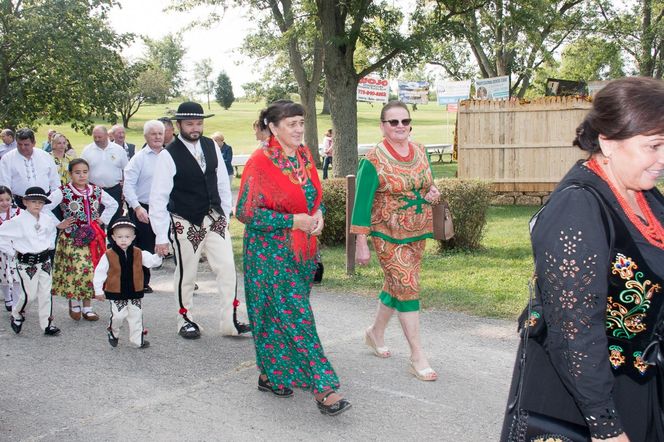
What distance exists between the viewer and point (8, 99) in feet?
50.9

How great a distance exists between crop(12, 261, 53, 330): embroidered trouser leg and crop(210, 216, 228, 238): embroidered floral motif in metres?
1.89

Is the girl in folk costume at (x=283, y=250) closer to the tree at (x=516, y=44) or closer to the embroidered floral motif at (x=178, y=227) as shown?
the embroidered floral motif at (x=178, y=227)

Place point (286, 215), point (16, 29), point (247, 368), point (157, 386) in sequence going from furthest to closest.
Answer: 1. point (16, 29)
2. point (247, 368)
3. point (157, 386)
4. point (286, 215)

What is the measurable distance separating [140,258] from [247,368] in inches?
65.5

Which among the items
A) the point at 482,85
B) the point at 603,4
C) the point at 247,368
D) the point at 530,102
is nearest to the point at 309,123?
the point at 482,85

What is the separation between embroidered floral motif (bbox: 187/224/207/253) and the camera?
6.62m

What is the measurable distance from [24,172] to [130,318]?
3915 mm

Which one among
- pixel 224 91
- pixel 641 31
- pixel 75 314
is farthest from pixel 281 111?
pixel 224 91

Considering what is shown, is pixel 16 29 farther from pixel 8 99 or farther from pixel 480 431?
pixel 480 431

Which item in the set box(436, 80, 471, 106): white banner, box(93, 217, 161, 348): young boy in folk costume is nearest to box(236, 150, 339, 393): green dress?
box(93, 217, 161, 348): young boy in folk costume

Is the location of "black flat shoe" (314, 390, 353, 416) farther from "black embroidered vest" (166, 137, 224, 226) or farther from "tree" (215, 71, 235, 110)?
"tree" (215, 71, 235, 110)

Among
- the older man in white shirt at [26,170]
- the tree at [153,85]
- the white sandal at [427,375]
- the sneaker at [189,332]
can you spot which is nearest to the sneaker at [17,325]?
the sneaker at [189,332]

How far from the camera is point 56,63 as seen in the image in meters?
15.9

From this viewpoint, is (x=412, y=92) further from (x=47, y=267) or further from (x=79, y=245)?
(x=47, y=267)
